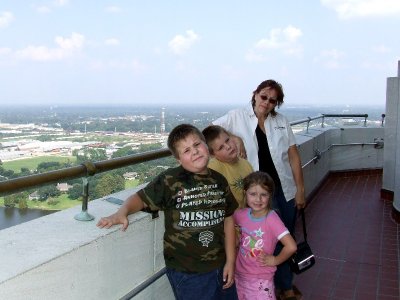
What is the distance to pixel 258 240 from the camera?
284 cm

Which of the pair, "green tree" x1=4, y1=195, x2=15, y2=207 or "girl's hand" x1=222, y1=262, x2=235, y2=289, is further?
"girl's hand" x1=222, y1=262, x2=235, y2=289

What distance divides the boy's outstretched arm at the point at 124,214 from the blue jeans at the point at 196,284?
1.19 ft

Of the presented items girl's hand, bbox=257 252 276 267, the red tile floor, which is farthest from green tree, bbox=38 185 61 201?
the red tile floor

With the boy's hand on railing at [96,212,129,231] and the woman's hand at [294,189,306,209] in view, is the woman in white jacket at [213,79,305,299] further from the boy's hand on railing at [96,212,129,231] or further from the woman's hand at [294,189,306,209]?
the boy's hand on railing at [96,212,129,231]

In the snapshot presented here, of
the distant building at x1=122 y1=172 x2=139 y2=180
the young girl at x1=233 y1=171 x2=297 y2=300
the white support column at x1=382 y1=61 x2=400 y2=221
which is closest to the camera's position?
the distant building at x1=122 y1=172 x2=139 y2=180

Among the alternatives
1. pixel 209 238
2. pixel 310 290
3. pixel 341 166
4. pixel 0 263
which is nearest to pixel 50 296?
pixel 0 263

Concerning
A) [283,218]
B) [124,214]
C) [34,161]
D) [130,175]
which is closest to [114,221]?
[124,214]

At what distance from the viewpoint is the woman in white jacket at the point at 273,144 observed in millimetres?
3432

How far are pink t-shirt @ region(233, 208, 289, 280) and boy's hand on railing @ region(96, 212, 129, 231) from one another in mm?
909

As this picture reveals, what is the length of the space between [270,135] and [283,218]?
0.67m

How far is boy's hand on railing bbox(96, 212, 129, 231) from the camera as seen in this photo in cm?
212

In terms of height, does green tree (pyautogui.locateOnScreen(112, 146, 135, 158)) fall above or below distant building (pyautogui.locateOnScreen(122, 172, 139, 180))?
above

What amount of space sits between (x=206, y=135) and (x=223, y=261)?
81 cm

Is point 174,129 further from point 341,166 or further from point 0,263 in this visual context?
point 341,166
